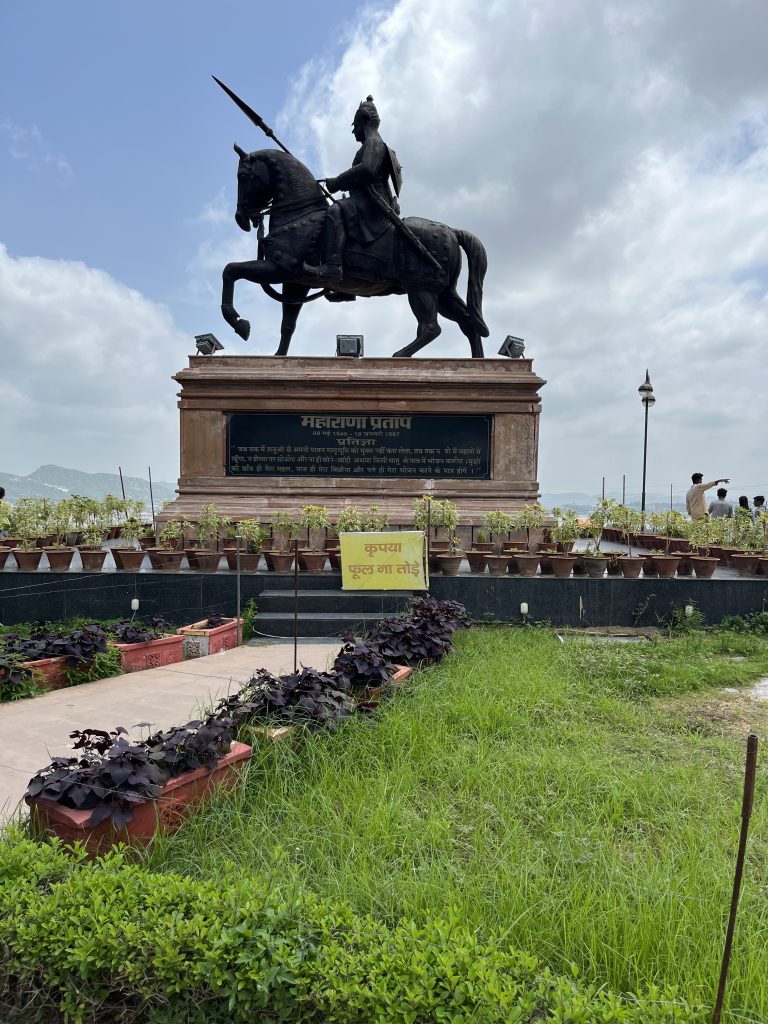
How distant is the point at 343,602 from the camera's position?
26.1 ft

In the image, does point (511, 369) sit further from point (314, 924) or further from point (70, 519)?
point (314, 924)

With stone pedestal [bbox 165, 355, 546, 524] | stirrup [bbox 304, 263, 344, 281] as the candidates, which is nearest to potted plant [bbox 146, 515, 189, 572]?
stone pedestal [bbox 165, 355, 546, 524]

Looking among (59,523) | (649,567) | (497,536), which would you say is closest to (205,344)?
(59,523)

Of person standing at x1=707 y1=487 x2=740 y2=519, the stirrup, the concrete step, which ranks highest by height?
the stirrup

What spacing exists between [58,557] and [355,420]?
565cm

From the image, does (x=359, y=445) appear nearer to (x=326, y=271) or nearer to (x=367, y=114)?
(x=326, y=271)

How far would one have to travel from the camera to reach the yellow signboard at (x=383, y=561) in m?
7.64

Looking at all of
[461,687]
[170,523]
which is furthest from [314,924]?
[170,523]

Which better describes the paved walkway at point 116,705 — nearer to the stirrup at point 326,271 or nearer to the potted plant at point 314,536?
the potted plant at point 314,536

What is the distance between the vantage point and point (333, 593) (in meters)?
8.05

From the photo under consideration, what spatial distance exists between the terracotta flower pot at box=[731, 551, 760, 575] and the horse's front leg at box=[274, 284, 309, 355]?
9.05 m

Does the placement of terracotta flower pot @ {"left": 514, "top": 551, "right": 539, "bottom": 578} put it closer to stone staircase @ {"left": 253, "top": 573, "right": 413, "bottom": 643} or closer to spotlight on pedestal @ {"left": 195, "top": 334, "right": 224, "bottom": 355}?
stone staircase @ {"left": 253, "top": 573, "right": 413, "bottom": 643}

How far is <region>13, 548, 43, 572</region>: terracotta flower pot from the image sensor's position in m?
8.12

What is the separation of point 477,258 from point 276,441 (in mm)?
5795
